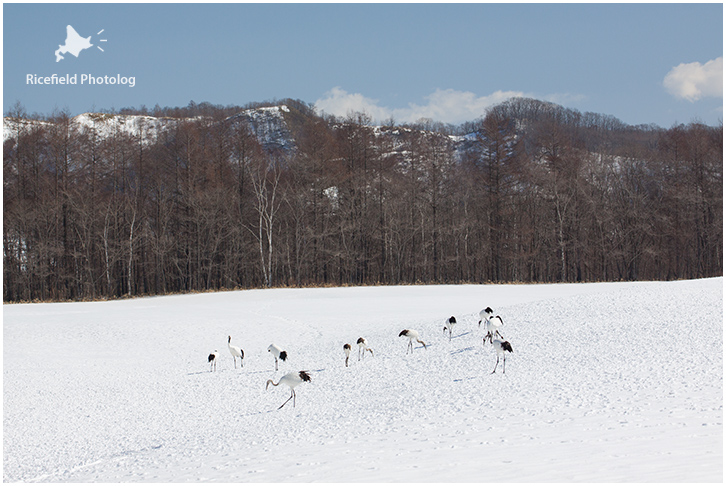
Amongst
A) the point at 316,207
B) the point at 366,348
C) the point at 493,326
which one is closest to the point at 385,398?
the point at 366,348

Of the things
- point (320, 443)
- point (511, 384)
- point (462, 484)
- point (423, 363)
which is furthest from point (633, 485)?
point (423, 363)

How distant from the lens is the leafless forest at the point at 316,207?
107 ft

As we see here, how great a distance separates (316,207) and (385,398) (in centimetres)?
2657

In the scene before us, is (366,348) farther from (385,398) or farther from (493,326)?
(493,326)

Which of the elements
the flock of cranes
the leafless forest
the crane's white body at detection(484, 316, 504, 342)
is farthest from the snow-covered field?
the leafless forest

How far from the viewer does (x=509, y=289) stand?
896 inches

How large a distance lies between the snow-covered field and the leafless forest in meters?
17.9

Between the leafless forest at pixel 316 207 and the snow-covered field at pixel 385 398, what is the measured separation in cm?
1787

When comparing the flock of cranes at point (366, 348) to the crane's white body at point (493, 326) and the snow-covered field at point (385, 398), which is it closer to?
the crane's white body at point (493, 326)

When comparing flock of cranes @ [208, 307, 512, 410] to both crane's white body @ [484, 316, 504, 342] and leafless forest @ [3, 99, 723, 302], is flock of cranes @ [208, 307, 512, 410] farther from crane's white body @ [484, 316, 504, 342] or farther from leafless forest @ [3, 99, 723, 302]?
leafless forest @ [3, 99, 723, 302]

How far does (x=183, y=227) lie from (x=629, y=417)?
3345 cm

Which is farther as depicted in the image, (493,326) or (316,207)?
(316,207)

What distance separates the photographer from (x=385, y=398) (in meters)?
8.27

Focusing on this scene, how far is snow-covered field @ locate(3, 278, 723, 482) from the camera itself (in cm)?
498
